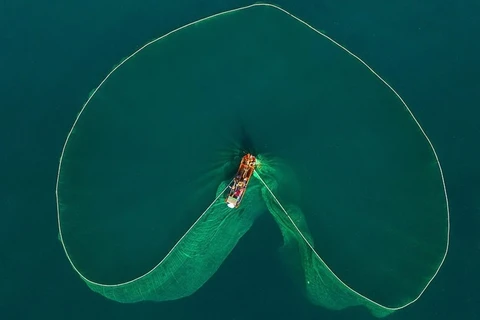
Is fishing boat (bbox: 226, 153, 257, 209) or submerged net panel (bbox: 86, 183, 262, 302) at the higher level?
fishing boat (bbox: 226, 153, 257, 209)

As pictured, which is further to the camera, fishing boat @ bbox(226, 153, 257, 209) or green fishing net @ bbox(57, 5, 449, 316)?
green fishing net @ bbox(57, 5, 449, 316)

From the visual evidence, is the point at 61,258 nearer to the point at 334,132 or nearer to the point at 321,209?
the point at 321,209

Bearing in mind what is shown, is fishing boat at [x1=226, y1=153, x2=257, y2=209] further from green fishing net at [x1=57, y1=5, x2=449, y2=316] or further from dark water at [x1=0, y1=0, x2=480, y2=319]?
dark water at [x1=0, y1=0, x2=480, y2=319]

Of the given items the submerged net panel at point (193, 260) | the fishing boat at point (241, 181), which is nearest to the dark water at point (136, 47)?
the submerged net panel at point (193, 260)

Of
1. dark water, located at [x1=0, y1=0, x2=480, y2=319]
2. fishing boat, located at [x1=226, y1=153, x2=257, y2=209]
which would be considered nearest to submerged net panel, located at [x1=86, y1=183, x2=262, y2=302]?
dark water, located at [x1=0, y1=0, x2=480, y2=319]

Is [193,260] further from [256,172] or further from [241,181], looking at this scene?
[256,172]

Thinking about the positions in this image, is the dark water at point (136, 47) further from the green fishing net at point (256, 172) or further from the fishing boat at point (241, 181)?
the fishing boat at point (241, 181)
